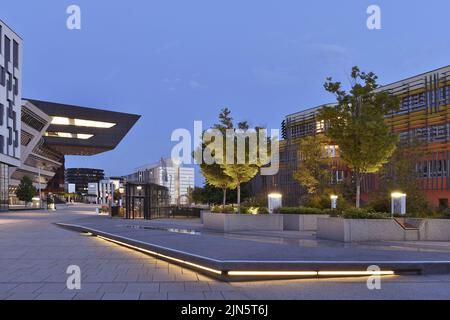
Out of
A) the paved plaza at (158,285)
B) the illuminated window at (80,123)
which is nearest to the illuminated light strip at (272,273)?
the paved plaza at (158,285)

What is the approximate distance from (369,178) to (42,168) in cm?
8634

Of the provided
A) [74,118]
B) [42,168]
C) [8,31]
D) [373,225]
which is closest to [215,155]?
[373,225]

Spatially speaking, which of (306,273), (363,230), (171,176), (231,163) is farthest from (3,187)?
(306,273)

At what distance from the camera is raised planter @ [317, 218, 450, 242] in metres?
14.9

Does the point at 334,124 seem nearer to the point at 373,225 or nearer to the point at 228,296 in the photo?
the point at 373,225

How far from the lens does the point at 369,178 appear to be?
43.8 meters

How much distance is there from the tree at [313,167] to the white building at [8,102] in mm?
40130

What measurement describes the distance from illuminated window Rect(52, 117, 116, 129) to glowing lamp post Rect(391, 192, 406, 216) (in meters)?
77.2

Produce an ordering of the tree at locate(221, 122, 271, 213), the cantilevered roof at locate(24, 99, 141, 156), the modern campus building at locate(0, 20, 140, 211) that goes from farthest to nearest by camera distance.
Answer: the cantilevered roof at locate(24, 99, 141, 156)
the modern campus building at locate(0, 20, 140, 211)
the tree at locate(221, 122, 271, 213)

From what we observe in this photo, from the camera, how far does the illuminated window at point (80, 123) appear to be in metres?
88.5

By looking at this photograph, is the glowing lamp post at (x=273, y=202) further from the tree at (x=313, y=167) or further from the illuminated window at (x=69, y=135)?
the illuminated window at (x=69, y=135)

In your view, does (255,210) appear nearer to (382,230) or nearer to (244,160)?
(244,160)

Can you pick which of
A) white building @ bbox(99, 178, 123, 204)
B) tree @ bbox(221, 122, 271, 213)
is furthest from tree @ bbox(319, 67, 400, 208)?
white building @ bbox(99, 178, 123, 204)

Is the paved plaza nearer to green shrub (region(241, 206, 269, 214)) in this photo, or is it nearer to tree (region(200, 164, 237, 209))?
green shrub (region(241, 206, 269, 214))
